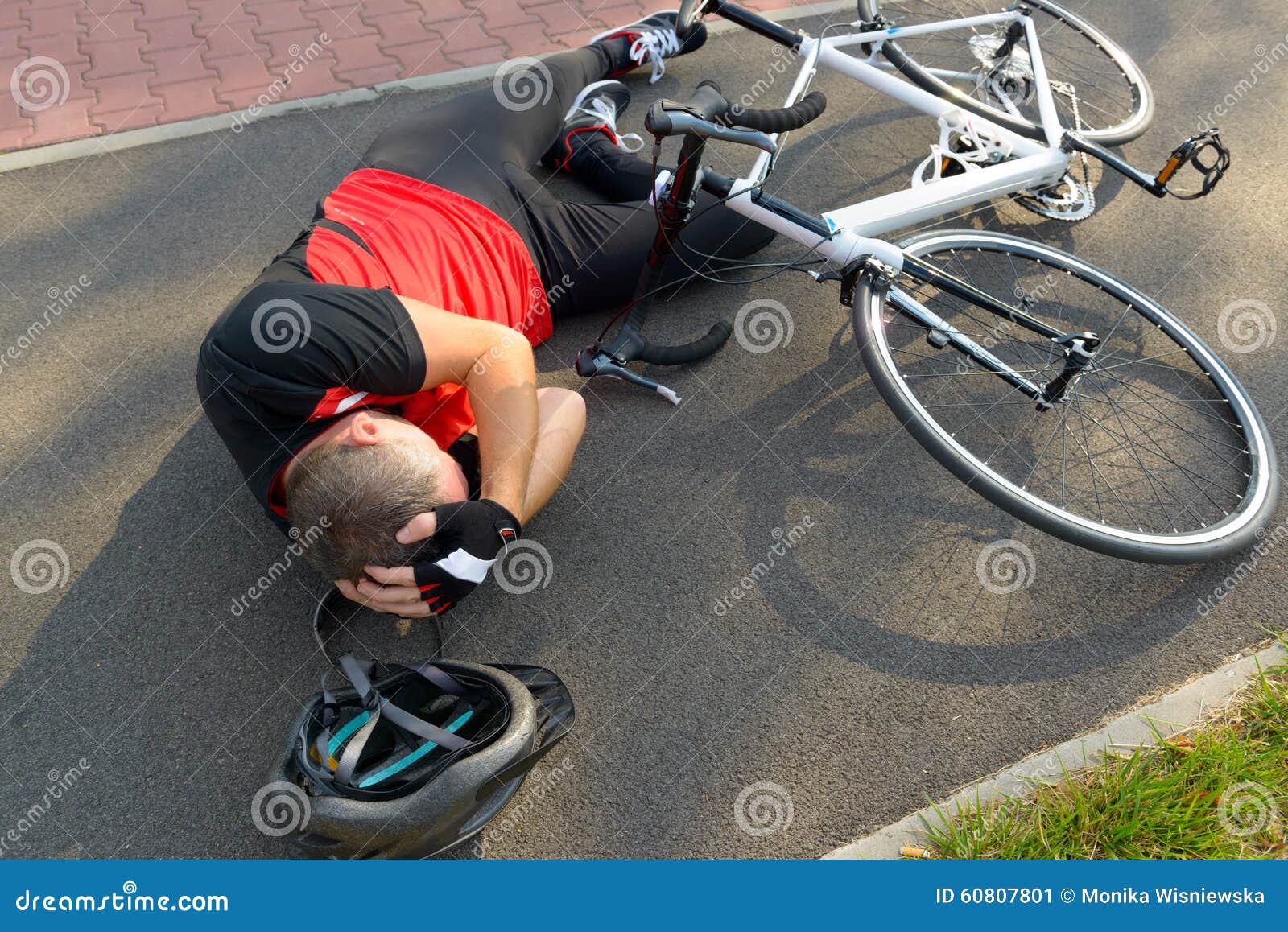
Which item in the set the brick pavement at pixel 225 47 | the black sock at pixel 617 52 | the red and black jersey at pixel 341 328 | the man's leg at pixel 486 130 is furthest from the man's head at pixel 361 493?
the brick pavement at pixel 225 47

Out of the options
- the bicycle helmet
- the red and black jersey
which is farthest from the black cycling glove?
the red and black jersey

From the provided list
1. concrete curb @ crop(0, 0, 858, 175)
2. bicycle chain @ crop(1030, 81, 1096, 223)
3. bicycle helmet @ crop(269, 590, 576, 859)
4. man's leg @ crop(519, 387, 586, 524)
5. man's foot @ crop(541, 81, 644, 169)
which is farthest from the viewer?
concrete curb @ crop(0, 0, 858, 175)

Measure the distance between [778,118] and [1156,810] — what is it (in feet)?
6.60

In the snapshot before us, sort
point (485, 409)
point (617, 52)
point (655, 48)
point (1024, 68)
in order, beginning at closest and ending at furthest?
point (485, 409)
point (1024, 68)
point (617, 52)
point (655, 48)

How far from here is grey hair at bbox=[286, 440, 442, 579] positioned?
7.11ft

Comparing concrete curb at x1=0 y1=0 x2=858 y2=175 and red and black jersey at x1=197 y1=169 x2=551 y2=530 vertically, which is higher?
red and black jersey at x1=197 y1=169 x2=551 y2=530

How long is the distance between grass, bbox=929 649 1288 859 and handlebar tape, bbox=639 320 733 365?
1.73 m

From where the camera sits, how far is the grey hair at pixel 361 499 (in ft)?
7.11

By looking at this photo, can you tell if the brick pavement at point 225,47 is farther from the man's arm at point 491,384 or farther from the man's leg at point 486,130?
the man's arm at point 491,384

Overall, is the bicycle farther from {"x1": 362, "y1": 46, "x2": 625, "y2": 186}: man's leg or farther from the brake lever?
{"x1": 362, "y1": 46, "x2": 625, "y2": 186}: man's leg

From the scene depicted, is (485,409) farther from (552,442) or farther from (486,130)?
(486,130)

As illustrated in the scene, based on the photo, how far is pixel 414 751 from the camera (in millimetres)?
2209

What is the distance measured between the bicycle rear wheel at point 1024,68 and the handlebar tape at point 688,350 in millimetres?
1403

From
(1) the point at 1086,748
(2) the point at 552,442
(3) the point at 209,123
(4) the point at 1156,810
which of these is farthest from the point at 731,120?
(3) the point at 209,123
